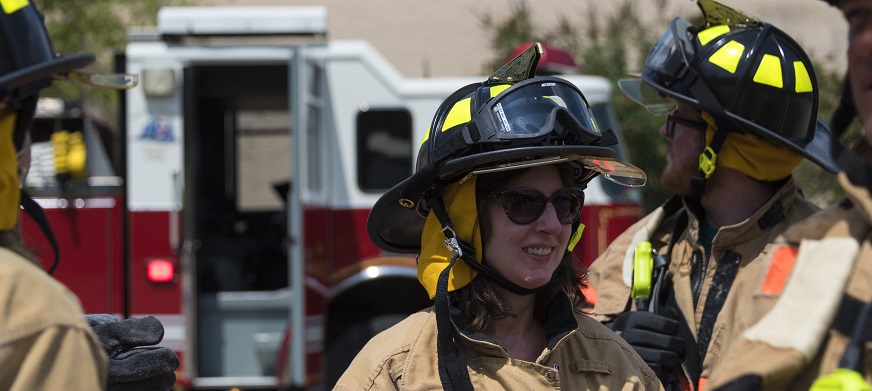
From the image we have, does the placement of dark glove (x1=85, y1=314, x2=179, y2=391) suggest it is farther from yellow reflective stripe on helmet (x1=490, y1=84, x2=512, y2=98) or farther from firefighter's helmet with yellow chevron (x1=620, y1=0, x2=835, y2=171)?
firefighter's helmet with yellow chevron (x1=620, y1=0, x2=835, y2=171)

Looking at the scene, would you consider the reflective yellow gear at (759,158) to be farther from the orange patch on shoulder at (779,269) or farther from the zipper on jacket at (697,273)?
the orange patch on shoulder at (779,269)

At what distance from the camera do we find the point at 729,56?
3391 mm

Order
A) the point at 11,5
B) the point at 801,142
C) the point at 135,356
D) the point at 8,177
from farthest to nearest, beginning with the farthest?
the point at 801,142 < the point at 135,356 < the point at 11,5 < the point at 8,177

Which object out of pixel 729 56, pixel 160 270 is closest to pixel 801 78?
pixel 729 56

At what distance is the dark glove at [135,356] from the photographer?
255cm

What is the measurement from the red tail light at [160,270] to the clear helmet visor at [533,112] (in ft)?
16.3

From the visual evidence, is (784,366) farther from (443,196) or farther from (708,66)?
(708,66)

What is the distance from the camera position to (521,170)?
2709 mm

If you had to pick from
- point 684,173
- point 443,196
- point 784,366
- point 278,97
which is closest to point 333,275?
point 278,97

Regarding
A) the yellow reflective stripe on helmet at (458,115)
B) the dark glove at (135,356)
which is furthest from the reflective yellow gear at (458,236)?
the dark glove at (135,356)

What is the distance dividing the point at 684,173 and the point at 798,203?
0.37 metres

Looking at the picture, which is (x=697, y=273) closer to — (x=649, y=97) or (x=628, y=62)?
(x=649, y=97)

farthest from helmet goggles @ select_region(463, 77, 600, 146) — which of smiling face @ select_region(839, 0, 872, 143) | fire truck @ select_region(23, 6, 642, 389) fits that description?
fire truck @ select_region(23, 6, 642, 389)

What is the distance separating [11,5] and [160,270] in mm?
5400
